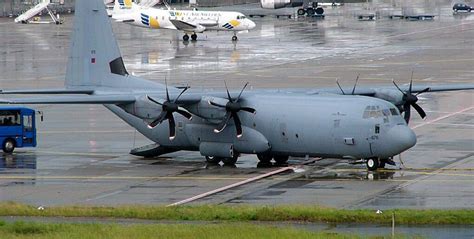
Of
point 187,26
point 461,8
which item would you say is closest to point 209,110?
point 187,26

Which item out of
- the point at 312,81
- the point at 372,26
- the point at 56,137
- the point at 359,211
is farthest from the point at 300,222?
the point at 372,26

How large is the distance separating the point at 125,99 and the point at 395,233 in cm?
1770

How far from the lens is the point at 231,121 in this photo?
151ft

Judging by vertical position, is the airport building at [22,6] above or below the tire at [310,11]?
above

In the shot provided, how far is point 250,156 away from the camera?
4878 centimetres

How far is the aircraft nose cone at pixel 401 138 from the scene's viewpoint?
42.0 m

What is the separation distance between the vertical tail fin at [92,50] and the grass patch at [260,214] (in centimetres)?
1508

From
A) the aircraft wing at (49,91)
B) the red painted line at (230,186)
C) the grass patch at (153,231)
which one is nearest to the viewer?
the grass patch at (153,231)

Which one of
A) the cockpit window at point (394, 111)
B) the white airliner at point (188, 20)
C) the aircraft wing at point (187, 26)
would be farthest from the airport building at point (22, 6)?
the cockpit window at point (394, 111)

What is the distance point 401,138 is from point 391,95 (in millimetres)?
5818

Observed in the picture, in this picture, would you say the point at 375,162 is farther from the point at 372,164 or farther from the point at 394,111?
the point at 394,111

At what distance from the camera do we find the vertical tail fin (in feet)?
166

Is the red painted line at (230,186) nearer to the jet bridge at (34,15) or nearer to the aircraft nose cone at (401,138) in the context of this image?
the aircraft nose cone at (401,138)

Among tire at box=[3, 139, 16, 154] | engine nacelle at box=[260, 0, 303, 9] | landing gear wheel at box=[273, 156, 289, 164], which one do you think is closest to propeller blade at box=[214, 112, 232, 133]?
landing gear wheel at box=[273, 156, 289, 164]
